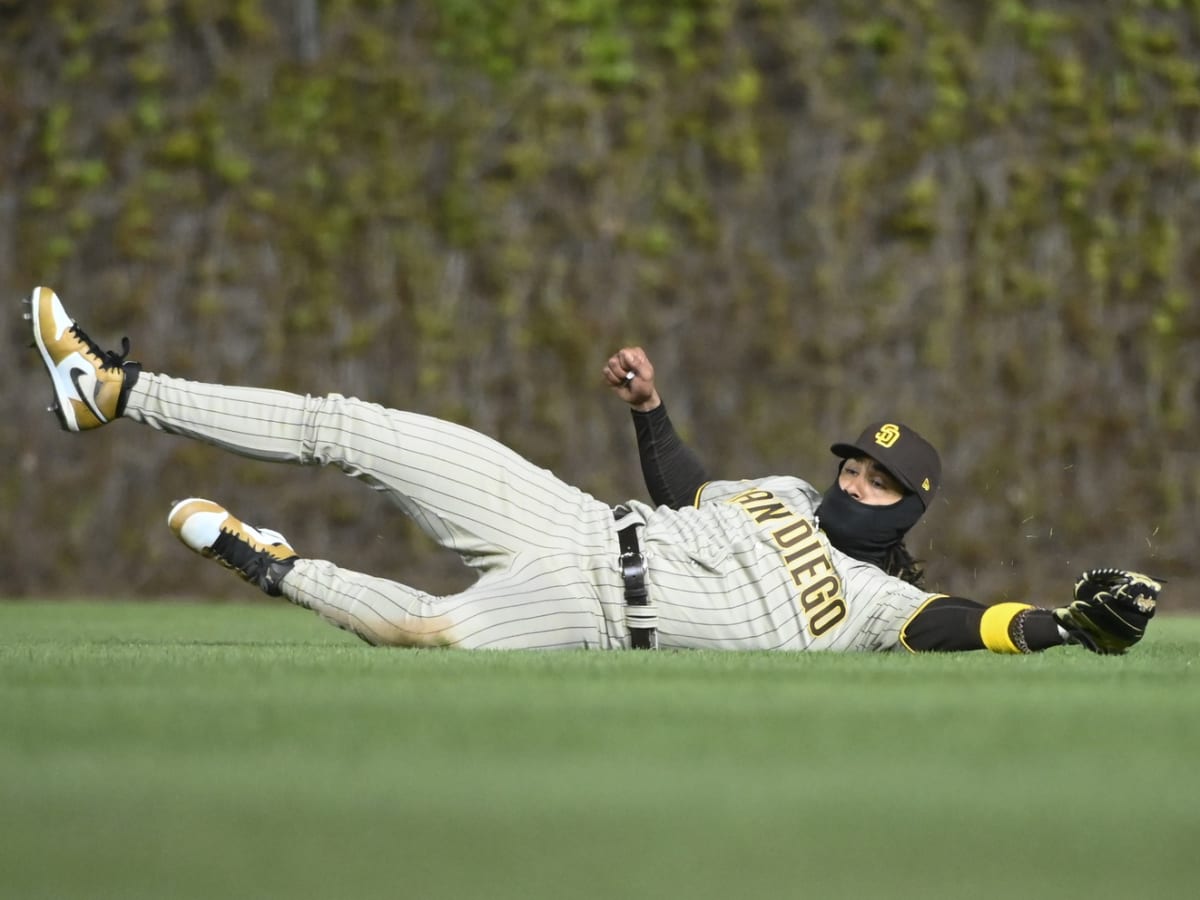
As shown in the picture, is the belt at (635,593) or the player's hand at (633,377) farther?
the player's hand at (633,377)

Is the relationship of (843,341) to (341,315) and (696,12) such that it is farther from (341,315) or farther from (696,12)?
(341,315)

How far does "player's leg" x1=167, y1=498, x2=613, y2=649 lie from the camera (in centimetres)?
449

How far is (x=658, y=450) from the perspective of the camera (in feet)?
16.7

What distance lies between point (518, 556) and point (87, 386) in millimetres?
1042

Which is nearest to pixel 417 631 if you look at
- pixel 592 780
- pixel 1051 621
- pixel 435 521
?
pixel 435 521

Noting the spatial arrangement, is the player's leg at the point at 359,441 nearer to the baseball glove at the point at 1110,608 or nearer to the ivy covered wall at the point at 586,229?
the baseball glove at the point at 1110,608

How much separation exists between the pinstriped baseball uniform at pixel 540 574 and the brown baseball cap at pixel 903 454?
22cm

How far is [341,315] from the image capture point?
25.8ft

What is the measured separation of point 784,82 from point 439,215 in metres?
1.46

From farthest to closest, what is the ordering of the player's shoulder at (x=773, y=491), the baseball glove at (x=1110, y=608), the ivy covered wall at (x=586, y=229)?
the ivy covered wall at (x=586, y=229)
the player's shoulder at (x=773, y=491)
the baseball glove at (x=1110, y=608)

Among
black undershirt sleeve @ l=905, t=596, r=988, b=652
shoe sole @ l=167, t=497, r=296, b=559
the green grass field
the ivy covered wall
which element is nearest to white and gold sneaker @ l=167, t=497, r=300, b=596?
shoe sole @ l=167, t=497, r=296, b=559

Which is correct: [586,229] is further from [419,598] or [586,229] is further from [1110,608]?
[1110,608]

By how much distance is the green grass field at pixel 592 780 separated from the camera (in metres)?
2.01

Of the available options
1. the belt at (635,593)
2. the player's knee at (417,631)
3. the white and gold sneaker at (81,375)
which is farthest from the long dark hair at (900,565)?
the white and gold sneaker at (81,375)
